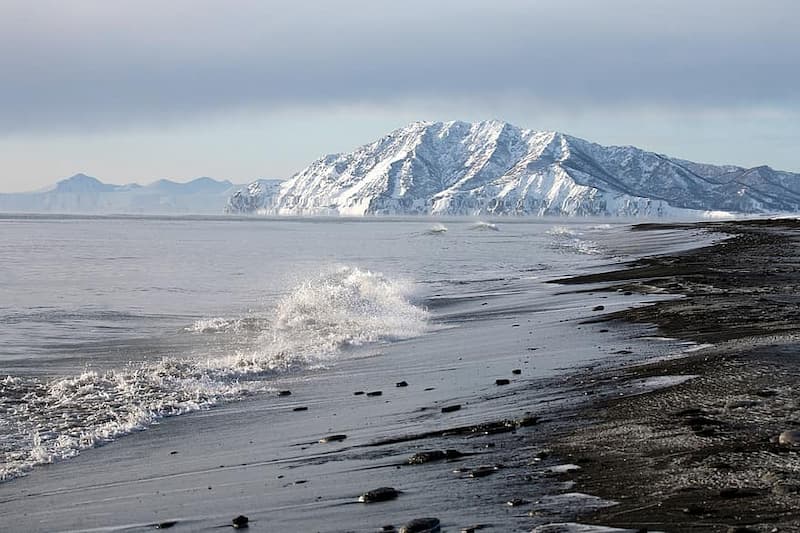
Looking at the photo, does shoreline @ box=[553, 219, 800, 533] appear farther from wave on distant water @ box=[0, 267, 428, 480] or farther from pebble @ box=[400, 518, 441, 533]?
wave on distant water @ box=[0, 267, 428, 480]

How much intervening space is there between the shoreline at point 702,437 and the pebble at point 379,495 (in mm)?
1643

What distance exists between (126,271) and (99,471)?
141ft

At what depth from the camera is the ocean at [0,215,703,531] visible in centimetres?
948

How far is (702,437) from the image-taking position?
31.2 ft

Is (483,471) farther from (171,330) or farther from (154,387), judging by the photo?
(171,330)

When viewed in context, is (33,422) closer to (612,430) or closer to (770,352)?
(612,430)

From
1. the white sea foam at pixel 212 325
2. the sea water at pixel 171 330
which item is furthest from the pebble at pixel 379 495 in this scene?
the white sea foam at pixel 212 325

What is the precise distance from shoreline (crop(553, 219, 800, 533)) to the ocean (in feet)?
3.10

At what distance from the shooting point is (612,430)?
10398 mm

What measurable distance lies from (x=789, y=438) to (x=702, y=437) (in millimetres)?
891

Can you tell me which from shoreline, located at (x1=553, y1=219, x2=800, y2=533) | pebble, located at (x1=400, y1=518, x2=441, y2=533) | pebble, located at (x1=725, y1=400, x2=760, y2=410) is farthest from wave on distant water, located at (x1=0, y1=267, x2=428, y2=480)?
pebble, located at (x1=725, y1=400, x2=760, y2=410)

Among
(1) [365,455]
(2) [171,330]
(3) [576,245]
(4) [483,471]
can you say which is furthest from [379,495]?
(3) [576,245]

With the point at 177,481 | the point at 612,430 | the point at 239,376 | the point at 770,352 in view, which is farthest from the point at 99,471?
the point at 770,352

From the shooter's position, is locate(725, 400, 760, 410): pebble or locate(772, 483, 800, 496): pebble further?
locate(725, 400, 760, 410): pebble
